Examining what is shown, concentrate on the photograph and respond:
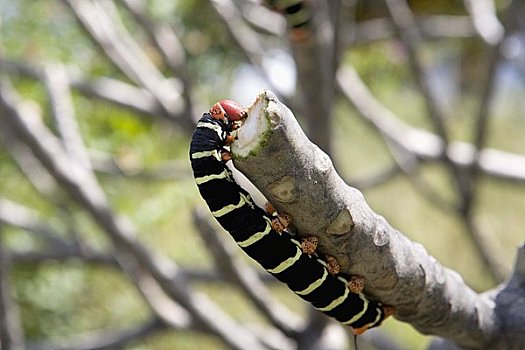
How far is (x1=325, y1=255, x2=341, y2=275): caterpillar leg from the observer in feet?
2.24

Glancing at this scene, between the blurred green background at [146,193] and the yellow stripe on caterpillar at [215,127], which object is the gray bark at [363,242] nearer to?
the yellow stripe on caterpillar at [215,127]

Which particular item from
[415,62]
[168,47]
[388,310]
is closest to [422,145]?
[415,62]

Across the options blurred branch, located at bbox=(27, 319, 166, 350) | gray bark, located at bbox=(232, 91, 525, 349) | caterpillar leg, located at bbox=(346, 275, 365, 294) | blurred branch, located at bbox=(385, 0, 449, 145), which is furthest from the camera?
blurred branch, located at bbox=(385, 0, 449, 145)

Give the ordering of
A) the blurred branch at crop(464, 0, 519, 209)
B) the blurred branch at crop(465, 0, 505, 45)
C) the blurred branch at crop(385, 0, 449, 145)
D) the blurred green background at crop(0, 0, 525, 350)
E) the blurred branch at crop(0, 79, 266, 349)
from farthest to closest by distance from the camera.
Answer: the blurred green background at crop(0, 0, 525, 350), the blurred branch at crop(465, 0, 505, 45), the blurred branch at crop(385, 0, 449, 145), the blurred branch at crop(464, 0, 519, 209), the blurred branch at crop(0, 79, 266, 349)

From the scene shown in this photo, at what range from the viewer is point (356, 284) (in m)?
0.71

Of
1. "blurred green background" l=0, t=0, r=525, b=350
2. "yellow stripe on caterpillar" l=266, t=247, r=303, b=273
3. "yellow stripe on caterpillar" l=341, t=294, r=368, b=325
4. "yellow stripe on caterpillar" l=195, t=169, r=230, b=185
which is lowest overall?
"yellow stripe on caterpillar" l=341, t=294, r=368, b=325

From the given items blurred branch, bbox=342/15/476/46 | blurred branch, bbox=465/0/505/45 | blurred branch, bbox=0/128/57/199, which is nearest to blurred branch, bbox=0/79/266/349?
blurred branch, bbox=0/128/57/199

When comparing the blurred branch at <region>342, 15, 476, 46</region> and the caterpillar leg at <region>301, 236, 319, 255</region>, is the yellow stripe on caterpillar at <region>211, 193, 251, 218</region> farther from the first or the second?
the blurred branch at <region>342, 15, 476, 46</region>

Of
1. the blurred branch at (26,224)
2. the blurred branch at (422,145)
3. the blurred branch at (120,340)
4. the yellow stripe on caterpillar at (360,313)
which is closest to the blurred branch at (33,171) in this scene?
the blurred branch at (26,224)

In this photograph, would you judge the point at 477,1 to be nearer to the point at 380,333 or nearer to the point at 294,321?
the point at 380,333

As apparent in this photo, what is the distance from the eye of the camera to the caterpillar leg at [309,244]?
25.7 inches

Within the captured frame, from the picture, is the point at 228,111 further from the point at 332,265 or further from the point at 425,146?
the point at 425,146

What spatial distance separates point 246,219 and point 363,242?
0.09 meters

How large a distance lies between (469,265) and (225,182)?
Result: 12.9 ft
